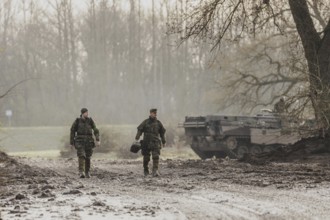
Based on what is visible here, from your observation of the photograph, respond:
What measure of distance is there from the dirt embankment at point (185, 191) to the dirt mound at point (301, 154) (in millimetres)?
31

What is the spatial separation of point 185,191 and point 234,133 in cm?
1679

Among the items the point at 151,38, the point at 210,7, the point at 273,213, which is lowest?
the point at 273,213

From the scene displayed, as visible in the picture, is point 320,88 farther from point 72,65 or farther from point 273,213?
point 72,65

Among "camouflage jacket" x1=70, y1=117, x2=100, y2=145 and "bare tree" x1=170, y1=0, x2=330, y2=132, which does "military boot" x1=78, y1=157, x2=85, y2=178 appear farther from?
"bare tree" x1=170, y1=0, x2=330, y2=132

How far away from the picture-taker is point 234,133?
103 feet

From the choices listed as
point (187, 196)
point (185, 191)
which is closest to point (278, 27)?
point (185, 191)

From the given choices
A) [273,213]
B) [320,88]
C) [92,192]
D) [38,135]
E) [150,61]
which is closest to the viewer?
[273,213]

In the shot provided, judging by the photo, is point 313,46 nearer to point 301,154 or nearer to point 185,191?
point 301,154

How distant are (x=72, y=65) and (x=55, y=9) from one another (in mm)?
5228

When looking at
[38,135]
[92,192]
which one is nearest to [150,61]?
[38,135]

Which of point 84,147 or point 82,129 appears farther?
point 84,147

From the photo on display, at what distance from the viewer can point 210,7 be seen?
72.4 feet

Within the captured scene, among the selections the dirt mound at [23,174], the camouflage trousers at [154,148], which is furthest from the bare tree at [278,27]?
the dirt mound at [23,174]

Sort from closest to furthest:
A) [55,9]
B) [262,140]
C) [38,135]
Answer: [262,140] → [38,135] → [55,9]
